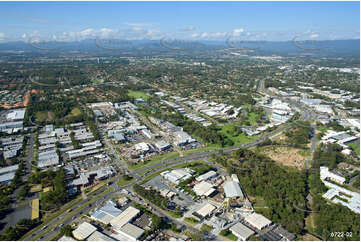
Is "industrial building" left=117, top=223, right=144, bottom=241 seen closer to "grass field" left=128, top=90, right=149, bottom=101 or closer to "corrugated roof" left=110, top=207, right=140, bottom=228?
"corrugated roof" left=110, top=207, right=140, bottom=228

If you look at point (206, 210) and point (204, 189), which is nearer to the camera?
point (206, 210)

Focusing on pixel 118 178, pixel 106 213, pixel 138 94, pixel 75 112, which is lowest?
pixel 118 178

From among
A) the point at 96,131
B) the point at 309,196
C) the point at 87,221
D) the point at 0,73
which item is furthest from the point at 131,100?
the point at 0,73

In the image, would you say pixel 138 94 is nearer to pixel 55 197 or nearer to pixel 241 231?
pixel 55 197

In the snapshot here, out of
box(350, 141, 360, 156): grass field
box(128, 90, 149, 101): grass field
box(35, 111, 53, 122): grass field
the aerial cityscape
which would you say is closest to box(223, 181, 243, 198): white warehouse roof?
the aerial cityscape

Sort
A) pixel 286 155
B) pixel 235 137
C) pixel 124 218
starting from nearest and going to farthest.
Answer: pixel 124 218, pixel 286 155, pixel 235 137

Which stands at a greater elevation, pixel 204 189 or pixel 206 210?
pixel 204 189

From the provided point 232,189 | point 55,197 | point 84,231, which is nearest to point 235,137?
point 232,189

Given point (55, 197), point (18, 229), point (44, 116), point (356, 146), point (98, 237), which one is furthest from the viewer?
point (44, 116)
